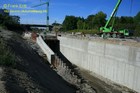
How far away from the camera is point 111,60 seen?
30.4 meters

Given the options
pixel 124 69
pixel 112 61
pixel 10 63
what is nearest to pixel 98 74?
pixel 112 61

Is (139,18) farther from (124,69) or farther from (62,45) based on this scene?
(124,69)

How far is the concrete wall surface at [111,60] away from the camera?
25.5 metres

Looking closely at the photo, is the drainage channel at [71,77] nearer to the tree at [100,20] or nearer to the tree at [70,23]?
the tree at [100,20]

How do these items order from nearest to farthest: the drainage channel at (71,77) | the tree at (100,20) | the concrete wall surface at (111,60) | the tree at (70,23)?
the drainage channel at (71,77) → the concrete wall surface at (111,60) → the tree at (100,20) → the tree at (70,23)

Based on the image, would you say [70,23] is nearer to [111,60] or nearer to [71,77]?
[111,60]

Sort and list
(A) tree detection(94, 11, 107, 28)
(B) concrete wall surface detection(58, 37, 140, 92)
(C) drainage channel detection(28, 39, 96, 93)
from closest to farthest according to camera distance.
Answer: (C) drainage channel detection(28, 39, 96, 93) → (B) concrete wall surface detection(58, 37, 140, 92) → (A) tree detection(94, 11, 107, 28)

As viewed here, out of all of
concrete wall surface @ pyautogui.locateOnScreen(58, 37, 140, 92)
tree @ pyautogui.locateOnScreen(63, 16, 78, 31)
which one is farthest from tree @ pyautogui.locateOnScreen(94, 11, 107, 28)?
concrete wall surface @ pyautogui.locateOnScreen(58, 37, 140, 92)

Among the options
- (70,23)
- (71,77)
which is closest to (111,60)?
(71,77)

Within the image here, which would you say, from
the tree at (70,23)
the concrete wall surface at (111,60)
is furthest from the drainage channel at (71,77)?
the tree at (70,23)

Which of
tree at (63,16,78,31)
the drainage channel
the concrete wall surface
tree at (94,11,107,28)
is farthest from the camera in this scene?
tree at (63,16,78,31)

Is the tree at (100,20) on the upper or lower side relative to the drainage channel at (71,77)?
upper

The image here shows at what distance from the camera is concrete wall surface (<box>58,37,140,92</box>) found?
2545cm

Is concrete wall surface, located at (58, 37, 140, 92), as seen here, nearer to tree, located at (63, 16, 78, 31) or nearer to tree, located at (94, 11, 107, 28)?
tree, located at (94, 11, 107, 28)
